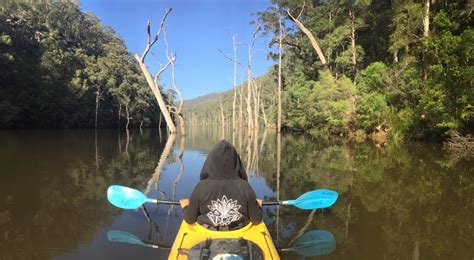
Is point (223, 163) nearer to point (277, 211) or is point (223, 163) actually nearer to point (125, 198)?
point (125, 198)

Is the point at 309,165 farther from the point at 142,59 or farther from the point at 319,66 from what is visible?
the point at 319,66

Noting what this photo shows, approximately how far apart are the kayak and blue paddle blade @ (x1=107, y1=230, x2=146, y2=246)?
124 centimetres

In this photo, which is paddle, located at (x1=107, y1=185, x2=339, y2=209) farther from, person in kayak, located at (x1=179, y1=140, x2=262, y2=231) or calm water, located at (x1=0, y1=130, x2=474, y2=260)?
person in kayak, located at (x1=179, y1=140, x2=262, y2=231)

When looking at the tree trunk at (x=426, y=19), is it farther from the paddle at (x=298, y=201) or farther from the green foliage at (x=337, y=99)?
the paddle at (x=298, y=201)

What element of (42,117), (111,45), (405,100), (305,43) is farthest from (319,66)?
(111,45)

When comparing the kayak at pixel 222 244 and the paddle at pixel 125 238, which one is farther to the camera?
the paddle at pixel 125 238

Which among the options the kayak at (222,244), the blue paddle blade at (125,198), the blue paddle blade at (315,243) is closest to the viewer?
the kayak at (222,244)

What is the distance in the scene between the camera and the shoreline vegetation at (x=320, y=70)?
1659 cm

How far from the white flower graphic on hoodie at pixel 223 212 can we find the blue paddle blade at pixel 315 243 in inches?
48.8

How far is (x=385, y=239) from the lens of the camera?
4961 mm

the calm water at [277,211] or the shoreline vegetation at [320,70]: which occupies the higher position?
the shoreline vegetation at [320,70]

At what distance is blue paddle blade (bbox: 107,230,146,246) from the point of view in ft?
15.7

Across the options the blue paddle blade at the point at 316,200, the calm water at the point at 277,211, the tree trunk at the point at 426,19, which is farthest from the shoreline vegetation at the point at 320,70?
the blue paddle blade at the point at 316,200

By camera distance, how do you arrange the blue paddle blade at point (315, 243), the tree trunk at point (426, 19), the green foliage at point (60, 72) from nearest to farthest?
the blue paddle blade at point (315, 243)
the tree trunk at point (426, 19)
the green foliage at point (60, 72)
